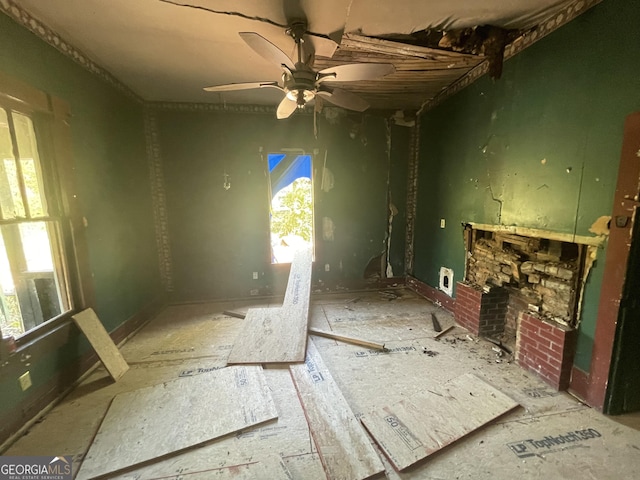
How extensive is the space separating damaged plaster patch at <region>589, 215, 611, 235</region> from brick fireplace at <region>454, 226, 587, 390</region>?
17 cm

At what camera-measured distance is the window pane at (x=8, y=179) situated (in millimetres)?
1886

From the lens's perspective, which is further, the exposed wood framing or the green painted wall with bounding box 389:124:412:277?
the green painted wall with bounding box 389:124:412:277

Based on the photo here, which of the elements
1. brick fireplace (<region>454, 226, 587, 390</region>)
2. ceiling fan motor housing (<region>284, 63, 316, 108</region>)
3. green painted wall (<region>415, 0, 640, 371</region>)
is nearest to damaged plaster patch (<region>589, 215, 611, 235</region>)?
green painted wall (<region>415, 0, 640, 371</region>)

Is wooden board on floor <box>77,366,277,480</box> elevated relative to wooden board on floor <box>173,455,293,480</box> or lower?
elevated

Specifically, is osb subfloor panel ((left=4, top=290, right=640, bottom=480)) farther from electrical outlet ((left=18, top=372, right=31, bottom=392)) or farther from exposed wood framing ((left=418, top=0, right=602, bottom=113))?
exposed wood framing ((left=418, top=0, right=602, bottom=113))

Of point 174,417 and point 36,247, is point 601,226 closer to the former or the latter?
point 174,417

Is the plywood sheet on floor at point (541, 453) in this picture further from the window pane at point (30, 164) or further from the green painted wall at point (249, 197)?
the window pane at point (30, 164)

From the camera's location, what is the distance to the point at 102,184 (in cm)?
279

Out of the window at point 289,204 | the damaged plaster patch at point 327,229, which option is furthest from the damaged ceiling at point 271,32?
the damaged plaster patch at point 327,229

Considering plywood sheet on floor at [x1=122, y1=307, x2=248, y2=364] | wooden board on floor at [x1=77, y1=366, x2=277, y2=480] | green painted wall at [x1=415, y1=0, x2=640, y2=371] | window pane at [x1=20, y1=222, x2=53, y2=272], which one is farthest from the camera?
plywood sheet on floor at [x1=122, y1=307, x2=248, y2=364]

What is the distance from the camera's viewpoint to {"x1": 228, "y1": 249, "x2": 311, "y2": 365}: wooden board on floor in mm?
2562

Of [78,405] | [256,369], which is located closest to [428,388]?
[256,369]

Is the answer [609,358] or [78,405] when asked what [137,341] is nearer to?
[78,405]

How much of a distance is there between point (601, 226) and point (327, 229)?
3128 mm
